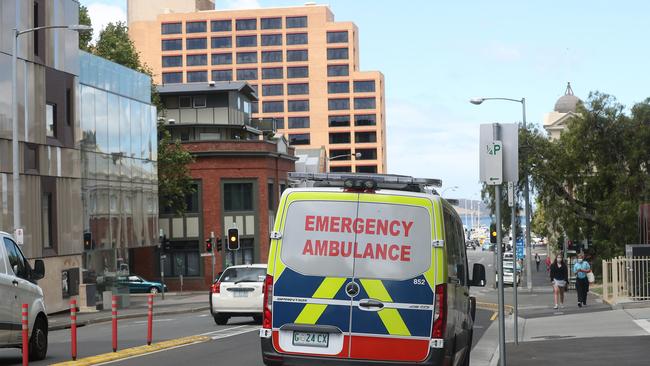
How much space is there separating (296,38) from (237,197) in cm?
7813

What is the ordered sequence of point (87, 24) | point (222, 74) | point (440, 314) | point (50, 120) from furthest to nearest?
point (222, 74) → point (87, 24) → point (50, 120) → point (440, 314)

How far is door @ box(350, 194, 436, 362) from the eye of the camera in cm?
1275

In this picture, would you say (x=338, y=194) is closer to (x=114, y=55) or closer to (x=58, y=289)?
(x=58, y=289)

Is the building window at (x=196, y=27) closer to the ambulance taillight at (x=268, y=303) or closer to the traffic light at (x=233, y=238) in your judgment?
the traffic light at (x=233, y=238)

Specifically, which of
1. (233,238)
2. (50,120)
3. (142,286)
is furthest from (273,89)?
(50,120)

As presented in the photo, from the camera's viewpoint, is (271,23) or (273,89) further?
(273,89)

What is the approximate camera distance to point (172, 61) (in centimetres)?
15775

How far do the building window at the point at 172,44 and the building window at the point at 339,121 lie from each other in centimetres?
2218

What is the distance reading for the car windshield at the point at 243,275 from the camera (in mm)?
30950

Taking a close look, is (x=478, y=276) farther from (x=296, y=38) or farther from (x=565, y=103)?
(x=296, y=38)

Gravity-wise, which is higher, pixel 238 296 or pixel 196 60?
pixel 196 60

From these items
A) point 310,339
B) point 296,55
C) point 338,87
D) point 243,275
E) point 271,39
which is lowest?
point 243,275

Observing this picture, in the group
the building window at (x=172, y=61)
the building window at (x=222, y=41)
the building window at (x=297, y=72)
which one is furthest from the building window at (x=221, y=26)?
the building window at (x=297, y=72)

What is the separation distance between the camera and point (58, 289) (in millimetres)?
43375
